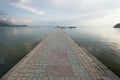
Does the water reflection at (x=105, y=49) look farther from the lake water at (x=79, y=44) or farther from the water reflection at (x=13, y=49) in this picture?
the water reflection at (x=13, y=49)

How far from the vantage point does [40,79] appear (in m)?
5.34

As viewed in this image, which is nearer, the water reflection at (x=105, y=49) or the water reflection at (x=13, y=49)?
the water reflection at (x=13, y=49)

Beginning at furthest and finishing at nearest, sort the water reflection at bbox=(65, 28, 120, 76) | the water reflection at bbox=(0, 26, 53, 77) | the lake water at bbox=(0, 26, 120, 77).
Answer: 1. the water reflection at bbox=(65, 28, 120, 76)
2. the lake water at bbox=(0, 26, 120, 77)
3. the water reflection at bbox=(0, 26, 53, 77)

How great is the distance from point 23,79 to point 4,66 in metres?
3.97

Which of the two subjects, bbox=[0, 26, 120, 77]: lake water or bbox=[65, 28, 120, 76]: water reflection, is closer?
bbox=[0, 26, 120, 77]: lake water

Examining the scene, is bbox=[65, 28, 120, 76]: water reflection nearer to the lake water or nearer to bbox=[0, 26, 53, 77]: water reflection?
the lake water

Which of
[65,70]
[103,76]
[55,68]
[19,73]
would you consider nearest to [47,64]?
Answer: [55,68]

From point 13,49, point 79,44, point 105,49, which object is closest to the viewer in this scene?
point 13,49

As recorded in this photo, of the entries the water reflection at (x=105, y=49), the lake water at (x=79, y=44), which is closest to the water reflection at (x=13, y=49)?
the lake water at (x=79, y=44)

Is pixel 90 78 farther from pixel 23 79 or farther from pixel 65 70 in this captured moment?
pixel 23 79

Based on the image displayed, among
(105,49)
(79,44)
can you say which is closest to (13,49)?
(79,44)

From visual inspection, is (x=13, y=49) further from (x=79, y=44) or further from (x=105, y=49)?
(x=105, y=49)

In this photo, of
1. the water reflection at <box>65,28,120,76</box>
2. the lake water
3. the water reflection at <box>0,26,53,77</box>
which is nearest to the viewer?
the water reflection at <box>0,26,53,77</box>

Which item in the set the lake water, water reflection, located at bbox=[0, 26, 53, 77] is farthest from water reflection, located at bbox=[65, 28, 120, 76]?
water reflection, located at bbox=[0, 26, 53, 77]
